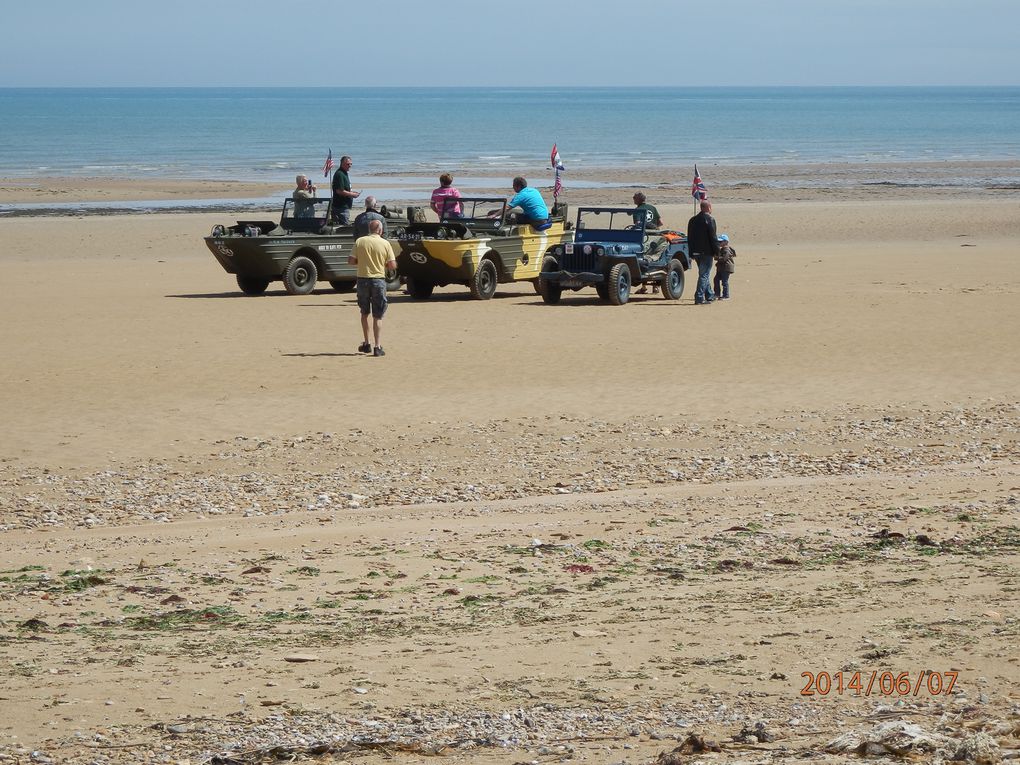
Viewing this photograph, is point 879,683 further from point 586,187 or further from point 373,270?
point 586,187

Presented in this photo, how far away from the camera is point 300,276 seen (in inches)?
845

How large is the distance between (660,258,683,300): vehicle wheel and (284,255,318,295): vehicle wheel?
510 centimetres

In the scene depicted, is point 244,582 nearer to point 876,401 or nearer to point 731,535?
point 731,535

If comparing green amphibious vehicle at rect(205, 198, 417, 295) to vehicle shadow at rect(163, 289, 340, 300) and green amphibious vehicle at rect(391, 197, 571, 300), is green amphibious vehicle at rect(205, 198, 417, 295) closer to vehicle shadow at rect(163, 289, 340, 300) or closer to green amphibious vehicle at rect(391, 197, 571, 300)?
vehicle shadow at rect(163, 289, 340, 300)

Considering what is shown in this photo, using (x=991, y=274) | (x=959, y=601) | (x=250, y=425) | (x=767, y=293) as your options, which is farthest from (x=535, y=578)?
(x=991, y=274)

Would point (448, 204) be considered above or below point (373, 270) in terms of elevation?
above

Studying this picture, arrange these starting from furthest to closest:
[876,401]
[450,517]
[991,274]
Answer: [991,274] < [876,401] < [450,517]

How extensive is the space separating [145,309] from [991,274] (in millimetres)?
13622

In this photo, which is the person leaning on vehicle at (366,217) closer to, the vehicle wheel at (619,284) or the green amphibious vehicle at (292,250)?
the green amphibious vehicle at (292,250)

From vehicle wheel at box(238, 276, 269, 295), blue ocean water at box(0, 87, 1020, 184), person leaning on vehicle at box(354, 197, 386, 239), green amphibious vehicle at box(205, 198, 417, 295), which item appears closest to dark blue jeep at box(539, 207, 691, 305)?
green amphibious vehicle at box(205, 198, 417, 295)

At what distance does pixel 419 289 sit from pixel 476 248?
1284 millimetres

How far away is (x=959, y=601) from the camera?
21.2ft

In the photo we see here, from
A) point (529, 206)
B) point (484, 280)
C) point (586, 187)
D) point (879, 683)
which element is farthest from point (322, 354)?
point (586, 187)

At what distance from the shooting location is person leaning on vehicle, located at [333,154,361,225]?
21203mm
